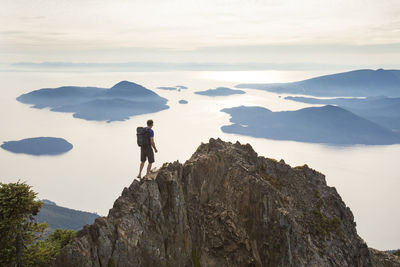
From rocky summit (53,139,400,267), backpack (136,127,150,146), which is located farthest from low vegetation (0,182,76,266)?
backpack (136,127,150,146)

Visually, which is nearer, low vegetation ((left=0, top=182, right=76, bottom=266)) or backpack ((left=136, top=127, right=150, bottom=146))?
low vegetation ((left=0, top=182, right=76, bottom=266))

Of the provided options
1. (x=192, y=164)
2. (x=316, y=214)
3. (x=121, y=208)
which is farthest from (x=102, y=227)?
(x=316, y=214)

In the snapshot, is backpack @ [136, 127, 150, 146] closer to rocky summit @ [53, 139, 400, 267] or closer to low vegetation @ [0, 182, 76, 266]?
rocky summit @ [53, 139, 400, 267]

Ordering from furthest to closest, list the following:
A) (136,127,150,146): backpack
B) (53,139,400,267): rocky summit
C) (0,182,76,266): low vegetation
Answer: (136,127,150,146): backpack
(53,139,400,267): rocky summit
(0,182,76,266): low vegetation

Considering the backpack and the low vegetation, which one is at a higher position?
the backpack

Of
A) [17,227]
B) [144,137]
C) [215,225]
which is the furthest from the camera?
[215,225]

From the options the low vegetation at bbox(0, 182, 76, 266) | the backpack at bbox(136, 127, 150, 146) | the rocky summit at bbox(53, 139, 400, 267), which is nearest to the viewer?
the low vegetation at bbox(0, 182, 76, 266)

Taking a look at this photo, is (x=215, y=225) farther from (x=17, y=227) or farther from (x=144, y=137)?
(x=17, y=227)

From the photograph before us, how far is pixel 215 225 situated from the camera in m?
30.3

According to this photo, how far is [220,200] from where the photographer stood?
3197 centimetres

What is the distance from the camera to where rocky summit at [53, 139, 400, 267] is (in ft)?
83.9

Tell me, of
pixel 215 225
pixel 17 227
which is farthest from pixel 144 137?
pixel 17 227

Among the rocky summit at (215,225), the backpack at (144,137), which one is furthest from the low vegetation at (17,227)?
the backpack at (144,137)

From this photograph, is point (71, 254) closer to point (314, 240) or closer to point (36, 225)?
point (36, 225)
